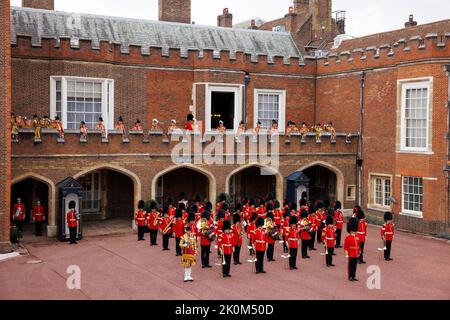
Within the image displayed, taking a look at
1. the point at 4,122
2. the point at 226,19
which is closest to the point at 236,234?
the point at 4,122

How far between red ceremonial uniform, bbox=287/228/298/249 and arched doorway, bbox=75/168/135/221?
10.7 m

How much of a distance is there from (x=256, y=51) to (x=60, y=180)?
530 inches

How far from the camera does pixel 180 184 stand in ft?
84.9

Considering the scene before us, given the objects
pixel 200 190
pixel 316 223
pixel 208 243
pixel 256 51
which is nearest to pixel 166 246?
pixel 208 243

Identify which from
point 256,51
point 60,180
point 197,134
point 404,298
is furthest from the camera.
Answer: point 256,51

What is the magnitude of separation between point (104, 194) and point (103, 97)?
175 inches

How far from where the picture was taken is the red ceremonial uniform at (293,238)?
15.9 metres

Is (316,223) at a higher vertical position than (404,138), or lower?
lower

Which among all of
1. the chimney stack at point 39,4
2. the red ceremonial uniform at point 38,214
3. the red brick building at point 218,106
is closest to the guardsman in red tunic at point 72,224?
the red brick building at point 218,106

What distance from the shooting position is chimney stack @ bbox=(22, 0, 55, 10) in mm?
26703

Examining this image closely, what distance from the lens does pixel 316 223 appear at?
1884 centimetres

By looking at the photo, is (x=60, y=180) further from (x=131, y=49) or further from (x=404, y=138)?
(x=404, y=138)

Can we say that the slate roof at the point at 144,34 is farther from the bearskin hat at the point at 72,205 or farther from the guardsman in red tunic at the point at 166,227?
the guardsman in red tunic at the point at 166,227

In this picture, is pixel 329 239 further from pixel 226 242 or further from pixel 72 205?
pixel 72 205
